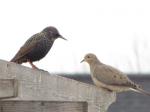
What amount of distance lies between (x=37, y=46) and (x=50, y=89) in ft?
9.01

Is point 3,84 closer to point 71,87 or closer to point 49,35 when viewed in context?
point 71,87

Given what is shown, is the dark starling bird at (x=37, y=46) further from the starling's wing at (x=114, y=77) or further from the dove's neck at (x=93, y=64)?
the starling's wing at (x=114, y=77)

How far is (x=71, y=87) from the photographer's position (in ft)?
20.5

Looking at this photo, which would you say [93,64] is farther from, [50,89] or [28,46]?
[50,89]

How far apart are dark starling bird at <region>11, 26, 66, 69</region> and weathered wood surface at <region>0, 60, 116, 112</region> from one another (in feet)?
6.27

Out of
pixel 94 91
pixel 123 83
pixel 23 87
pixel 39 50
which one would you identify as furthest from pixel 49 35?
pixel 23 87

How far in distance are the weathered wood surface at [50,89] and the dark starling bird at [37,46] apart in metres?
1.91

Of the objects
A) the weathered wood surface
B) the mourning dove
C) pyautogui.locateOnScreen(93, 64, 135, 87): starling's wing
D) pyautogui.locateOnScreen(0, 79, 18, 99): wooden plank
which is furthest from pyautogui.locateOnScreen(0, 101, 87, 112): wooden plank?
pyautogui.locateOnScreen(93, 64, 135, 87): starling's wing

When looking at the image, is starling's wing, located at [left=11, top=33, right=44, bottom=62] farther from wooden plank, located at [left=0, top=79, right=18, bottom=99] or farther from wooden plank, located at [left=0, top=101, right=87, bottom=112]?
wooden plank, located at [left=0, top=79, right=18, bottom=99]

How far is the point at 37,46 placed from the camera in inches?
346

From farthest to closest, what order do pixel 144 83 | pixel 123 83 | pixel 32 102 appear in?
pixel 144 83 → pixel 123 83 → pixel 32 102

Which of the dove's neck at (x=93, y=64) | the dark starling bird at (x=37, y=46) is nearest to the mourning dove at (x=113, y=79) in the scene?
the dove's neck at (x=93, y=64)

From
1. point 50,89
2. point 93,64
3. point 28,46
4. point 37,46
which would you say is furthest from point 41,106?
point 93,64

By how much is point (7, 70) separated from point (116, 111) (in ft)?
30.0
